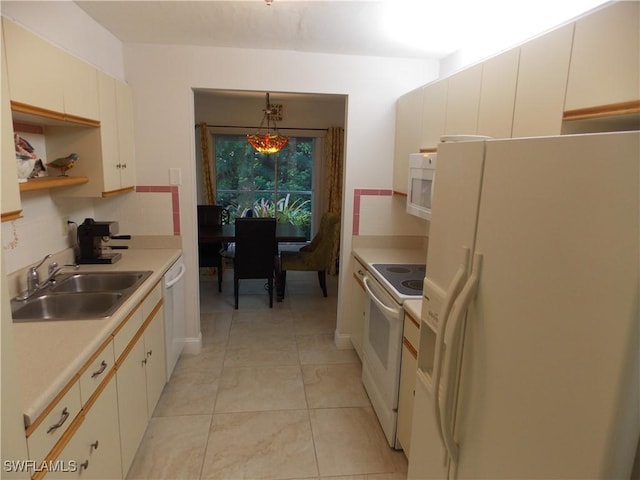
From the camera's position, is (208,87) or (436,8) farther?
(208,87)

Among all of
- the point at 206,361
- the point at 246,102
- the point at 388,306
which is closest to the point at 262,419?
the point at 206,361

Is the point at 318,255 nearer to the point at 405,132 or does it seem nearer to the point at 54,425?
the point at 405,132

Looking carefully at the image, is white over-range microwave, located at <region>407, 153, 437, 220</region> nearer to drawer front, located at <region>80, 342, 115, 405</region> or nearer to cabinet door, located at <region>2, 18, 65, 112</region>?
drawer front, located at <region>80, 342, 115, 405</region>

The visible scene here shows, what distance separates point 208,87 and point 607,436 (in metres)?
3.01

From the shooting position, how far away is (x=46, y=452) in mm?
1151

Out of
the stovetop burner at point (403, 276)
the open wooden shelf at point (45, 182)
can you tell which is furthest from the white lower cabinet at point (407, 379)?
the open wooden shelf at point (45, 182)

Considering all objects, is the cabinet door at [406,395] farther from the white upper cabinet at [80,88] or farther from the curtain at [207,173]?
the curtain at [207,173]

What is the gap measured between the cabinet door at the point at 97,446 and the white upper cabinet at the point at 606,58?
2.01 metres

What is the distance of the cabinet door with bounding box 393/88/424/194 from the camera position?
268cm

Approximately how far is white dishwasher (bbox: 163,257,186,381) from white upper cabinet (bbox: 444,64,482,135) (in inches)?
79.3

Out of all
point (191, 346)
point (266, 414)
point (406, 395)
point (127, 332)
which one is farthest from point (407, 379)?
point (191, 346)

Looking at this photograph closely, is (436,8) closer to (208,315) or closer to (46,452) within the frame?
(46,452)

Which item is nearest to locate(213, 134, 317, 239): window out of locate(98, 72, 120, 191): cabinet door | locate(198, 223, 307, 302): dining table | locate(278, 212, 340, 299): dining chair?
locate(198, 223, 307, 302): dining table

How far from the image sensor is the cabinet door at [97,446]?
1.31m
